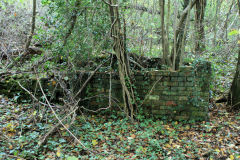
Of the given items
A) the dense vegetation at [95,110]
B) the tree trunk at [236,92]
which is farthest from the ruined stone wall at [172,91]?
the tree trunk at [236,92]

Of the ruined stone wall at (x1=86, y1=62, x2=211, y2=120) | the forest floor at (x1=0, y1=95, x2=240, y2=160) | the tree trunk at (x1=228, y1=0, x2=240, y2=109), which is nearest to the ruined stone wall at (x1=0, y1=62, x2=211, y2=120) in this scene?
the ruined stone wall at (x1=86, y1=62, x2=211, y2=120)

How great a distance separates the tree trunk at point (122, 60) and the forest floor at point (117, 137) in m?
0.47

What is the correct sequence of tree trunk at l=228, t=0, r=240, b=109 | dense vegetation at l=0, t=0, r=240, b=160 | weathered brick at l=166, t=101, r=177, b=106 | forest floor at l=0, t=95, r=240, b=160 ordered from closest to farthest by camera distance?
forest floor at l=0, t=95, r=240, b=160 → dense vegetation at l=0, t=0, r=240, b=160 → weathered brick at l=166, t=101, r=177, b=106 → tree trunk at l=228, t=0, r=240, b=109

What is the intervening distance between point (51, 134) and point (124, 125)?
66.6 inches

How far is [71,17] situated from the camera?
5.06 m

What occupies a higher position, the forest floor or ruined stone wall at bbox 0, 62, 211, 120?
ruined stone wall at bbox 0, 62, 211, 120

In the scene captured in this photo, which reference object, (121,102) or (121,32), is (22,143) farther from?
(121,32)

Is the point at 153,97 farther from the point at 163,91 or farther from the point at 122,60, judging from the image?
the point at 122,60

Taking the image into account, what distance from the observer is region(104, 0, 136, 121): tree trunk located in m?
4.91

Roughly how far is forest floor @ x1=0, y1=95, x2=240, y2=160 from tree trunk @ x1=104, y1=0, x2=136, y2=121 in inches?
18.7

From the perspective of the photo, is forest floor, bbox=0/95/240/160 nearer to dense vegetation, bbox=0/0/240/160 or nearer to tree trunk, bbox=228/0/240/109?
dense vegetation, bbox=0/0/240/160

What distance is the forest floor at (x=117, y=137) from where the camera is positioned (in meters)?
3.47

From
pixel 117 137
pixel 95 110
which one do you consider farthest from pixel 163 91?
pixel 95 110

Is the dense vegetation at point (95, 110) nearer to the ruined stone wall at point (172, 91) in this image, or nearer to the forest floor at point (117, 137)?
the forest floor at point (117, 137)
